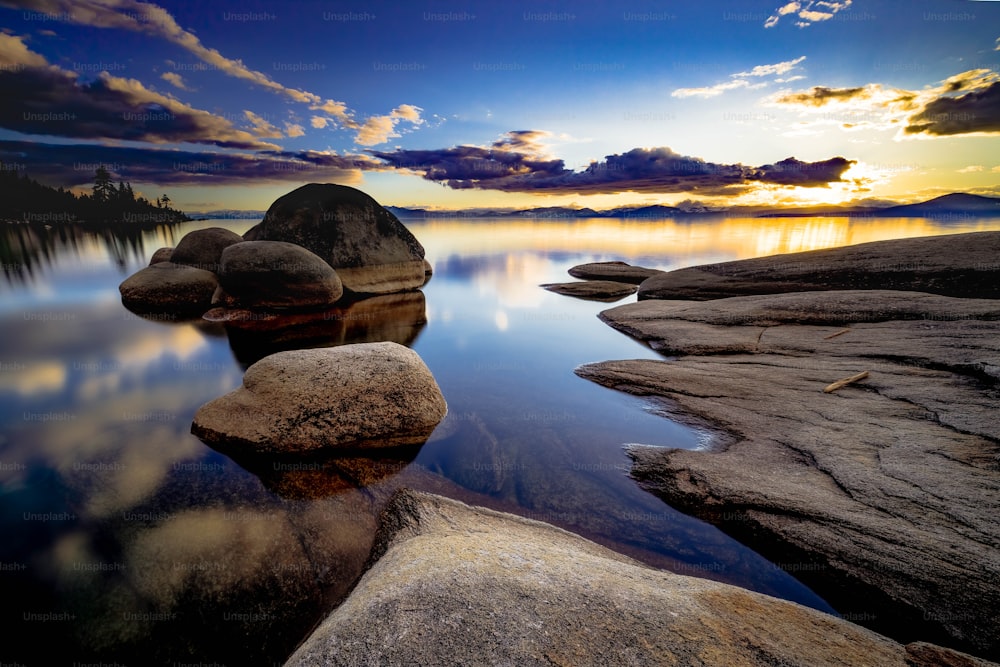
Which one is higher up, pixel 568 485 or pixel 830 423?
pixel 830 423

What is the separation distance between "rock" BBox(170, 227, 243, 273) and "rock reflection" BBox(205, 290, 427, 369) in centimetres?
358

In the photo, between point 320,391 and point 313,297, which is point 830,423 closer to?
point 320,391

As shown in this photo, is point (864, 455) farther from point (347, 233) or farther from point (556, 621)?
point (347, 233)

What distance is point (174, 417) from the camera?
6.01 metres

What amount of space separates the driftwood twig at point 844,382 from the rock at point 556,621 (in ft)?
14.8

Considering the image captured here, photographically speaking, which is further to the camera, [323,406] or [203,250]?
[203,250]

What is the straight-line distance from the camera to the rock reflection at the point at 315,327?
378 inches

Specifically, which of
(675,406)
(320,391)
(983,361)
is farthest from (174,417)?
(983,361)

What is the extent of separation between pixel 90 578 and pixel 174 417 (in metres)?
3.23

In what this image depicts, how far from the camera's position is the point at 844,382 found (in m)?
6.10

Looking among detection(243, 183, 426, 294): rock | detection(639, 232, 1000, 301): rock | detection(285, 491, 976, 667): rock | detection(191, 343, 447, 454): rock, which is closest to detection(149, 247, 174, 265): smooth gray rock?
detection(243, 183, 426, 294): rock

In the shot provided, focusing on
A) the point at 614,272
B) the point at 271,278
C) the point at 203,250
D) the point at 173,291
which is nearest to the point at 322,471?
the point at 271,278

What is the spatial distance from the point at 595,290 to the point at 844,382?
37.0 feet

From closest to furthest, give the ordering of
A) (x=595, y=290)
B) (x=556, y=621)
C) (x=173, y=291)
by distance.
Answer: (x=556, y=621) < (x=173, y=291) < (x=595, y=290)
